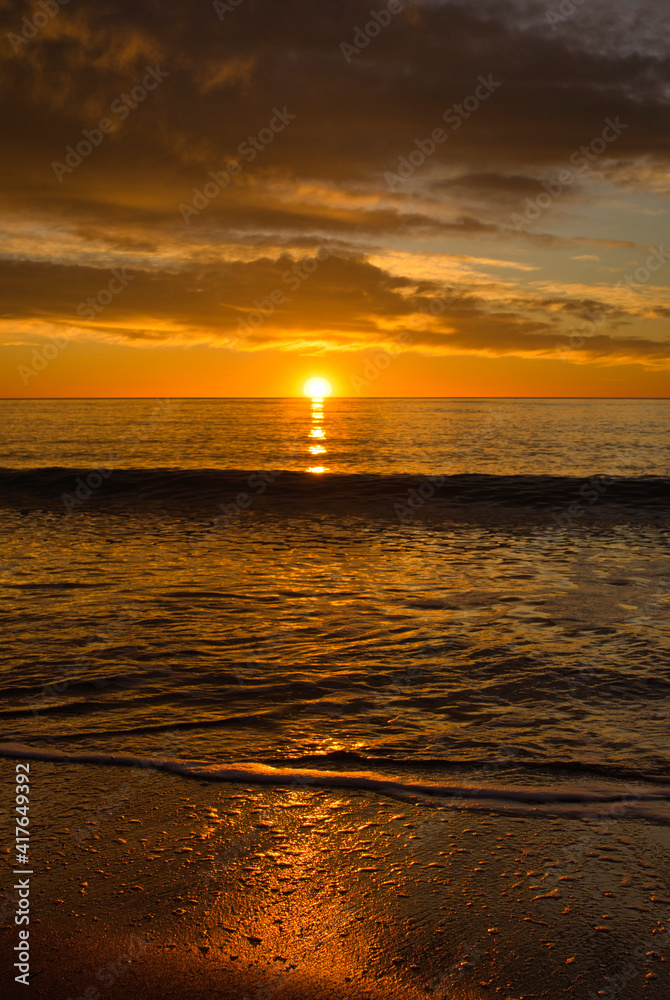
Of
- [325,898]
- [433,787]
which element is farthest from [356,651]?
[325,898]

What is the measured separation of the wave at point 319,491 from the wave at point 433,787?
13.7 meters

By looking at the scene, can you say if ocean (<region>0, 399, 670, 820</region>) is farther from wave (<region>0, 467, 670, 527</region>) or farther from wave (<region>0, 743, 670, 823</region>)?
wave (<region>0, 467, 670, 527</region>)

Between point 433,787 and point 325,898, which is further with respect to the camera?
point 433,787

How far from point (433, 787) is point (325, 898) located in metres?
1.31

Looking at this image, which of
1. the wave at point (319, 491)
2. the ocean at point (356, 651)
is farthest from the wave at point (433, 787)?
the wave at point (319, 491)

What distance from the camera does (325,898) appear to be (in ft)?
10.9

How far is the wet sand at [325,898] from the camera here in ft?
9.21

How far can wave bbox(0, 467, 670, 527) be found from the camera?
822 inches

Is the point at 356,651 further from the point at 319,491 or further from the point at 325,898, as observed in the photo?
the point at 319,491

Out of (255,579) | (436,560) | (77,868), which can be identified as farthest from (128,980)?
(436,560)

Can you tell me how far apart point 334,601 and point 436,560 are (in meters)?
3.58

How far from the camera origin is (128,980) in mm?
2789

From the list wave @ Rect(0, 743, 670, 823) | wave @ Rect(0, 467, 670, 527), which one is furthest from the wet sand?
wave @ Rect(0, 467, 670, 527)

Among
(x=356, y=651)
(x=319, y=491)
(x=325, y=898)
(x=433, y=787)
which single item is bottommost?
(x=325, y=898)
